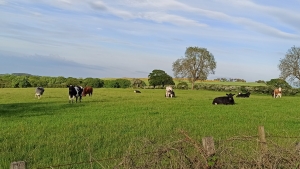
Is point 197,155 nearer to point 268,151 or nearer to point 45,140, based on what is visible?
point 268,151

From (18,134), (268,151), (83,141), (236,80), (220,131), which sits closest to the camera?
(268,151)

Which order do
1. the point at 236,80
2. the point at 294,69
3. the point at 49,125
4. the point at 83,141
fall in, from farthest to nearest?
1. the point at 236,80
2. the point at 294,69
3. the point at 49,125
4. the point at 83,141

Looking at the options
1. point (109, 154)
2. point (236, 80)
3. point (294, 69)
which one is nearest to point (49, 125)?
point (109, 154)

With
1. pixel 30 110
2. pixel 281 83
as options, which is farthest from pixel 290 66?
pixel 30 110

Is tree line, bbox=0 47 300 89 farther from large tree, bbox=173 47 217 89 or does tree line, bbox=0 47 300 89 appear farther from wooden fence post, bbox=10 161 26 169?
wooden fence post, bbox=10 161 26 169

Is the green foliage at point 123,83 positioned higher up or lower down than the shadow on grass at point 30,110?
higher up

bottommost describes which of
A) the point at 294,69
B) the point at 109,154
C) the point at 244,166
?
the point at 109,154

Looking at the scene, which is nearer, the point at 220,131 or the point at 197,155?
the point at 197,155

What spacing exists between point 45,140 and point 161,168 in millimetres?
7247

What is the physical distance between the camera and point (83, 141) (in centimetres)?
1116

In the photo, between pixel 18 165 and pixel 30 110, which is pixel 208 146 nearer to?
pixel 18 165

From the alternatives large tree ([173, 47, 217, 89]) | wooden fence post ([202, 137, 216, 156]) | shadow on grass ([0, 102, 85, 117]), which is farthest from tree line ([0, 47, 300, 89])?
wooden fence post ([202, 137, 216, 156])

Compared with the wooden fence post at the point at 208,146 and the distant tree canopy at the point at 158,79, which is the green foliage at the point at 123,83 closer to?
the distant tree canopy at the point at 158,79

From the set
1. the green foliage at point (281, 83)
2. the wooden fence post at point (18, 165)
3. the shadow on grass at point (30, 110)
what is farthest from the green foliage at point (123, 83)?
the wooden fence post at point (18, 165)
